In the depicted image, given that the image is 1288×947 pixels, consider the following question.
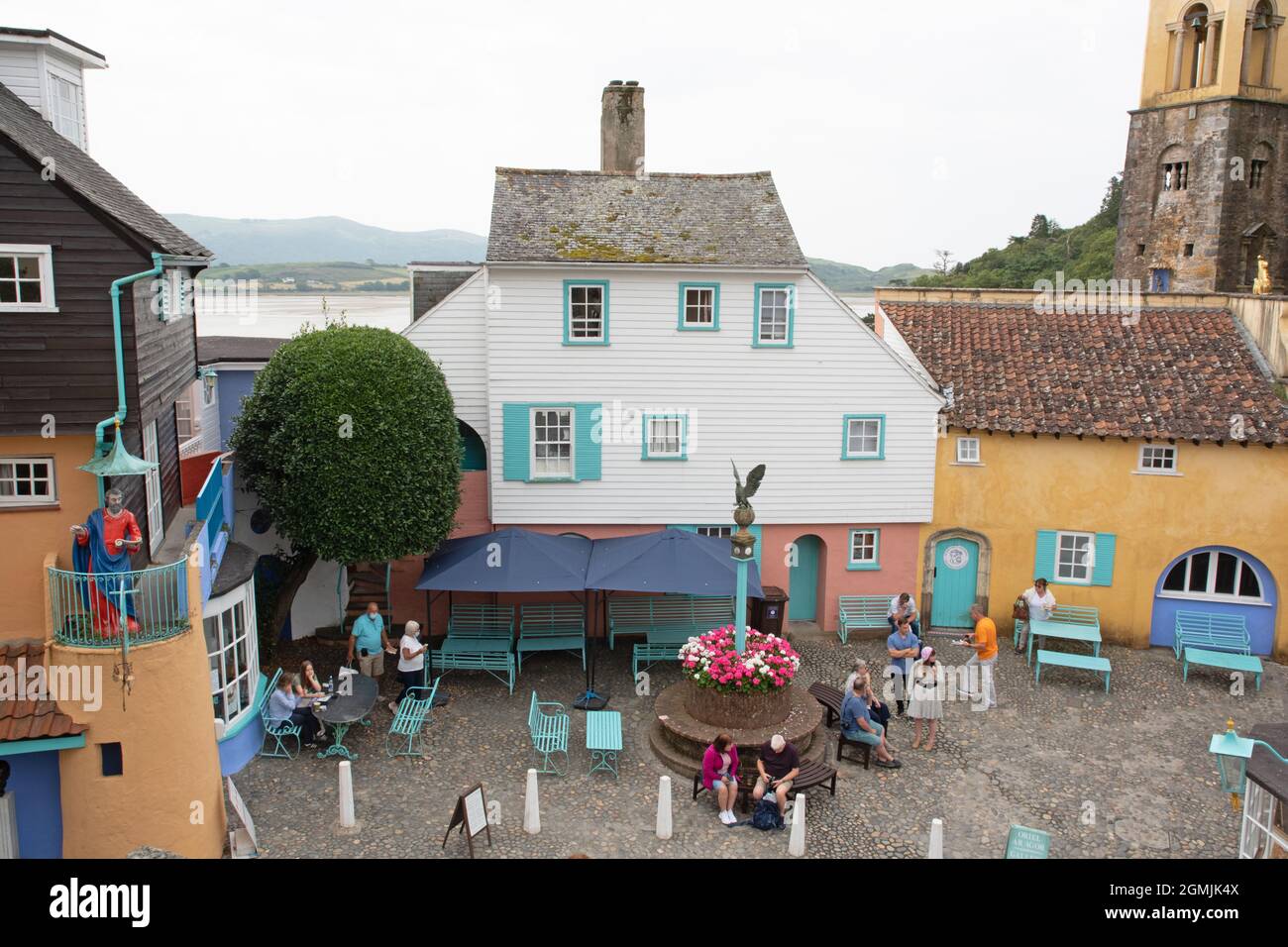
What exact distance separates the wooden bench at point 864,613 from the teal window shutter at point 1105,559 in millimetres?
4549

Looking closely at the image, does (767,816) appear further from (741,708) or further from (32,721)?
(32,721)

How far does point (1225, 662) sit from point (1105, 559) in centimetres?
312

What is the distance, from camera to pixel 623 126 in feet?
78.5

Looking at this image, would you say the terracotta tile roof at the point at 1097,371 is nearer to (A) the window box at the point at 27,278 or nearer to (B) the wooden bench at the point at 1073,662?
(B) the wooden bench at the point at 1073,662

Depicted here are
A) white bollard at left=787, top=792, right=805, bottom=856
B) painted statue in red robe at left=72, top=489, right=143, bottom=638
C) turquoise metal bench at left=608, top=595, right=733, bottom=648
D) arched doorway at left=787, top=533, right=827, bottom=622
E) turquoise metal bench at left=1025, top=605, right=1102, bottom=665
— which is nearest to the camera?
painted statue in red robe at left=72, top=489, right=143, bottom=638

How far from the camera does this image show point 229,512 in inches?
728

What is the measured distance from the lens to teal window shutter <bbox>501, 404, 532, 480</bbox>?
21.1 metres

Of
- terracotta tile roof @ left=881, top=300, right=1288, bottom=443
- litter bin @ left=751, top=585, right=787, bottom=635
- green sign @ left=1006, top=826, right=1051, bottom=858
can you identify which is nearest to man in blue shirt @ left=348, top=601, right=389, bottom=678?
litter bin @ left=751, top=585, right=787, bottom=635

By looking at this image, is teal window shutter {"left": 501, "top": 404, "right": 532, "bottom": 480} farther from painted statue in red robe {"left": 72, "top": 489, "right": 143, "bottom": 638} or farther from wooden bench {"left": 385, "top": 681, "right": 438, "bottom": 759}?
painted statue in red robe {"left": 72, "top": 489, "right": 143, "bottom": 638}

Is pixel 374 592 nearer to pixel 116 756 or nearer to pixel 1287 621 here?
pixel 116 756

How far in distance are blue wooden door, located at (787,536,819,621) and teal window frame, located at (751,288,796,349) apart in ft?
14.9

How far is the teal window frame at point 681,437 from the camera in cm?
2145

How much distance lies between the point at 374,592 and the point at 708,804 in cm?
1014
